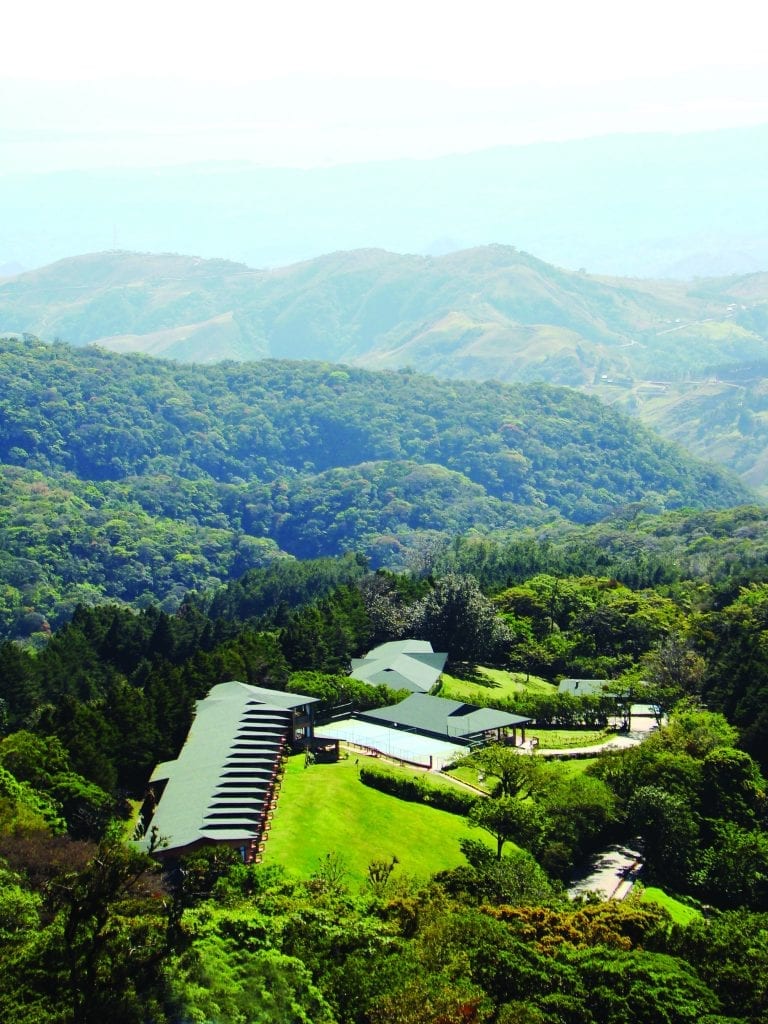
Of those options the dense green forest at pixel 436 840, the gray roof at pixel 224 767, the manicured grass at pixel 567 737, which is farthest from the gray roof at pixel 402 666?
the gray roof at pixel 224 767

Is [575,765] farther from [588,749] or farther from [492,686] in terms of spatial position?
[492,686]

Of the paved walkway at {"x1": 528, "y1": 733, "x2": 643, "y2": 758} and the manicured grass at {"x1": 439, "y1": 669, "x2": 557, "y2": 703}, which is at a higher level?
the paved walkway at {"x1": 528, "y1": 733, "x2": 643, "y2": 758}

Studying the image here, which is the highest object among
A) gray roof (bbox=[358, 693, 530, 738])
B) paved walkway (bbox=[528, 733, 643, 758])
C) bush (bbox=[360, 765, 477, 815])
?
bush (bbox=[360, 765, 477, 815])

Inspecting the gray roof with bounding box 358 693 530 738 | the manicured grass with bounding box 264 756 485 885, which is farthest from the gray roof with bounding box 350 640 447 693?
the manicured grass with bounding box 264 756 485 885

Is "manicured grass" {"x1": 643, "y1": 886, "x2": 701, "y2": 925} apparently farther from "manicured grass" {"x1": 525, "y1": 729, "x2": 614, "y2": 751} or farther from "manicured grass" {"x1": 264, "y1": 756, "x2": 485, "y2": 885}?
"manicured grass" {"x1": 525, "y1": 729, "x2": 614, "y2": 751}

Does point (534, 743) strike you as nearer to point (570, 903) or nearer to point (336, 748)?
point (336, 748)

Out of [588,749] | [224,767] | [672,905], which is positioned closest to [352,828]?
[224,767]

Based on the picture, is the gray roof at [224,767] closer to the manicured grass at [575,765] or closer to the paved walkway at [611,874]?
the manicured grass at [575,765]
